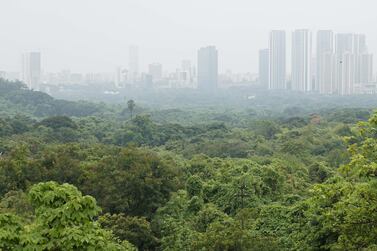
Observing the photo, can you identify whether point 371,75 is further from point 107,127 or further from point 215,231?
point 215,231

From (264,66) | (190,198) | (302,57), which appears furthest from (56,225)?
(264,66)

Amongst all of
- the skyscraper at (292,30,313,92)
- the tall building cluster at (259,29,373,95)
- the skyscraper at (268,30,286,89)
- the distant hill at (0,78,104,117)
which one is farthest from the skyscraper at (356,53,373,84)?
the distant hill at (0,78,104,117)

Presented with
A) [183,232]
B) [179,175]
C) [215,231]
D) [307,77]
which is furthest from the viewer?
[307,77]

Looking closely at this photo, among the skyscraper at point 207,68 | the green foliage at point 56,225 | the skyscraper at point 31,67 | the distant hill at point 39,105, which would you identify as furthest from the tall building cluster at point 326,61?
the green foliage at point 56,225

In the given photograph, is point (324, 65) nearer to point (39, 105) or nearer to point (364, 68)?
point (364, 68)

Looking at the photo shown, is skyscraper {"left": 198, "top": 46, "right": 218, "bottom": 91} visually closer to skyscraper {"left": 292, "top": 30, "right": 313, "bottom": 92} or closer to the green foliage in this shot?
skyscraper {"left": 292, "top": 30, "right": 313, "bottom": 92}

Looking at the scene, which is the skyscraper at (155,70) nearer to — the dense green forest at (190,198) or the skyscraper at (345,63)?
the skyscraper at (345,63)

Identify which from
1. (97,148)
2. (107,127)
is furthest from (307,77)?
(97,148)
